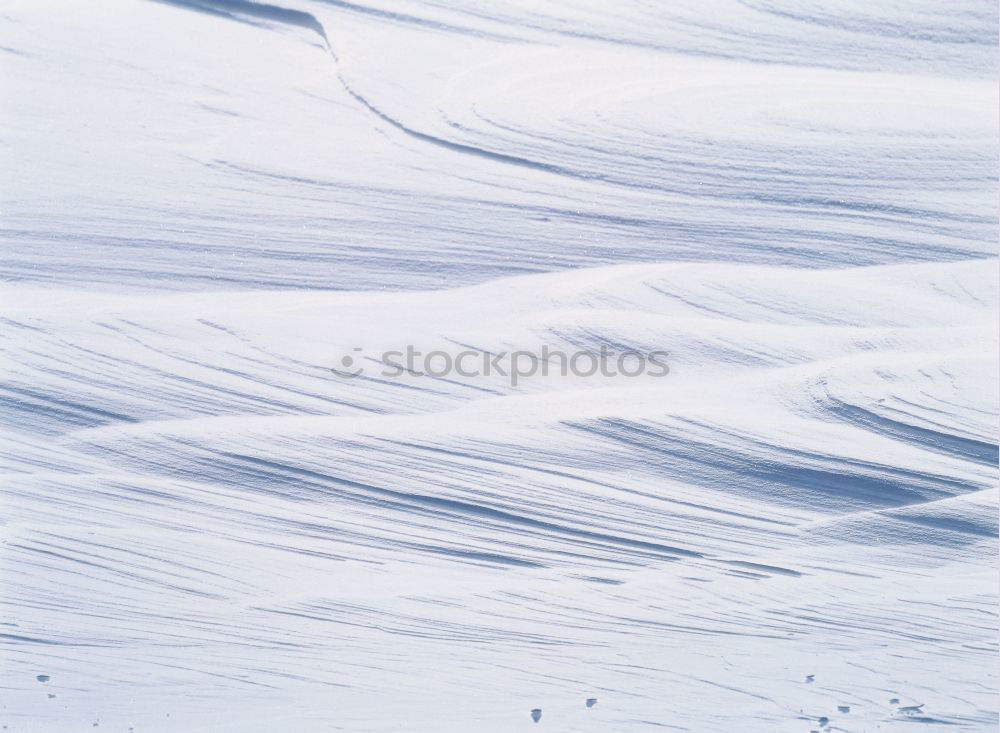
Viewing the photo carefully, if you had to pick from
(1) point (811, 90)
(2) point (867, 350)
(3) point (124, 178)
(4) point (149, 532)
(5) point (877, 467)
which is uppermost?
(1) point (811, 90)

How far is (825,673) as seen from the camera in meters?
0.74

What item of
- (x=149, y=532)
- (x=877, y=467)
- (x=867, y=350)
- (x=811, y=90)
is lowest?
(x=149, y=532)

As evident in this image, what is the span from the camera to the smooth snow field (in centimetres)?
73

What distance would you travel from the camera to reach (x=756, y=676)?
74 cm

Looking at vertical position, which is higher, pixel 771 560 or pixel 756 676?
pixel 771 560

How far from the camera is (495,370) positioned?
0.74 metres

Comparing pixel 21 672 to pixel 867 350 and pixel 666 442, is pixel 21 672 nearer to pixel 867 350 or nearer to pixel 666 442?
pixel 666 442

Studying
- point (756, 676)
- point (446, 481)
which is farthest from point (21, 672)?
point (756, 676)

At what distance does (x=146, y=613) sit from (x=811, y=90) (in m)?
0.78

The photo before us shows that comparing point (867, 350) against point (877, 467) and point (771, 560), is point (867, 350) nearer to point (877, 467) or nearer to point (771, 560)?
point (877, 467)

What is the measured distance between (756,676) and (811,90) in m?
0.55

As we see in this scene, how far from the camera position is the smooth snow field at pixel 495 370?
2.40ft

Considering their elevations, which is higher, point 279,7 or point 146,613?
point 279,7

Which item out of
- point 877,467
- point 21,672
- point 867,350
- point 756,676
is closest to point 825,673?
point 756,676
